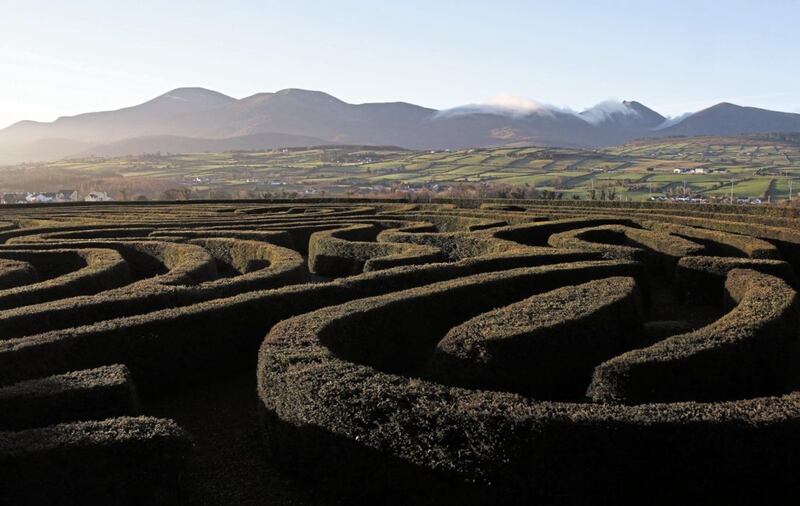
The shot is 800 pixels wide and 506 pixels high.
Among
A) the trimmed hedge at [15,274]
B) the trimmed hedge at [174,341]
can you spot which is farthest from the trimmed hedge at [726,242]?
the trimmed hedge at [15,274]

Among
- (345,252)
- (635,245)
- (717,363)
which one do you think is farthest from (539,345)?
(635,245)

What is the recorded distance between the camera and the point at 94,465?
8.02m

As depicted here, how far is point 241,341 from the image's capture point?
567 inches

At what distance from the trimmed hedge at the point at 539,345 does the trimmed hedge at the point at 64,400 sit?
5204mm

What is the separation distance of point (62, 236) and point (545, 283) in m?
21.5

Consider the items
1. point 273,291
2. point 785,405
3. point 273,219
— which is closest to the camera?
point 785,405

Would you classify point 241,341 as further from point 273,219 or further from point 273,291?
point 273,219

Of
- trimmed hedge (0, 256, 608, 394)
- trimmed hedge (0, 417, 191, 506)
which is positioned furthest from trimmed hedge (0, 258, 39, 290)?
trimmed hedge (0, 417, 191, 506)

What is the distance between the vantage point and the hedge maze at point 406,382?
799cm

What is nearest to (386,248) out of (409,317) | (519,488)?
(409,317)

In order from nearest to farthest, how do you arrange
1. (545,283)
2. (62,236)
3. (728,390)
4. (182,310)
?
(728,390), (182,310), (545,283), (62,236)

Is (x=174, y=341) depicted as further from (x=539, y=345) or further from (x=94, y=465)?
(x=539, y=345)

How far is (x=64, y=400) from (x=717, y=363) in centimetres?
1018

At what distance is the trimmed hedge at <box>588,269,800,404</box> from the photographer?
1098cm
